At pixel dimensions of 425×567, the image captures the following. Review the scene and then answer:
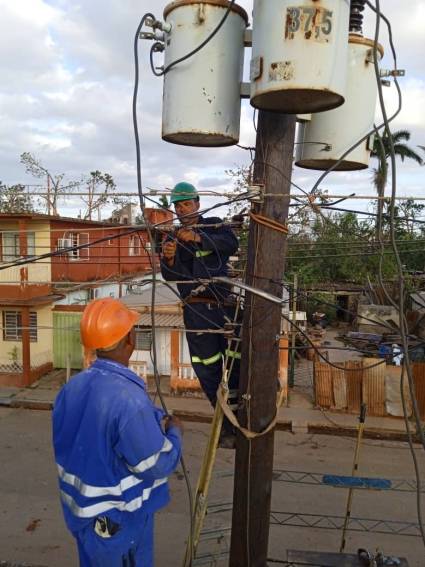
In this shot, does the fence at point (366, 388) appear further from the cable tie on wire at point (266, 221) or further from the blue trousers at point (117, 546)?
the blue trousers at point (117, 546)

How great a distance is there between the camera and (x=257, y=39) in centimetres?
246

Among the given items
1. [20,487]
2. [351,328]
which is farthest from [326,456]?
[351,328]

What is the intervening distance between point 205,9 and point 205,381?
2547 millimetres

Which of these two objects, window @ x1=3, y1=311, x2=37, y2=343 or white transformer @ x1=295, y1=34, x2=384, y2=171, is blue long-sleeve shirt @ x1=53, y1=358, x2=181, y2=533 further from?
window @ x1=3, y1=311, x2=37, y2=343

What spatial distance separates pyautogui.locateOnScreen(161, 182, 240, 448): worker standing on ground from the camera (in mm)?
3758

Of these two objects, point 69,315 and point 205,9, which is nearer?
point 205,9

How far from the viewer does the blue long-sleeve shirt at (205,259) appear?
3.77 meters

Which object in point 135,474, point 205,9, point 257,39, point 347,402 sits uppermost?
point 205,9

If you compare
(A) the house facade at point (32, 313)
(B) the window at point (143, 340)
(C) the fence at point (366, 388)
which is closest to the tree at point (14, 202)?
(A) the house facade at point (32, 313)

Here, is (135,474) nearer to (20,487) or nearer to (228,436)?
(228,436)

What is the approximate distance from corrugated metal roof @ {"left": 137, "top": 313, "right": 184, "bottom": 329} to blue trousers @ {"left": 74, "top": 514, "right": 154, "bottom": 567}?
33.4ft

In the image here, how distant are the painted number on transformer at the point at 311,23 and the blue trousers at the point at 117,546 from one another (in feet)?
8.29

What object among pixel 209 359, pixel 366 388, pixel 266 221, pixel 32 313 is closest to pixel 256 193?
pixel 266 221

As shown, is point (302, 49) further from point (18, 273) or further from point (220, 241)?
point (18, 273)
